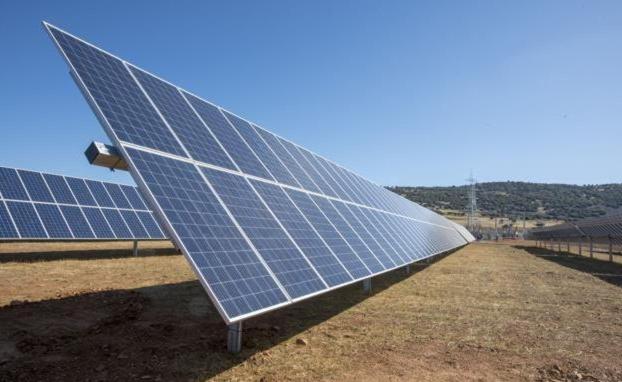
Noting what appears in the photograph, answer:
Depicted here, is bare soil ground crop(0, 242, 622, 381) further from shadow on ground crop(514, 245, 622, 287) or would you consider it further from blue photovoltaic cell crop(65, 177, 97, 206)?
blue photovoltaic cell crop(65, 177, 97, 206)

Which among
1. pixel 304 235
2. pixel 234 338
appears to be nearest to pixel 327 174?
pixel 304 235

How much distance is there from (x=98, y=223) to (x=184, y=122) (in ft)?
59.8

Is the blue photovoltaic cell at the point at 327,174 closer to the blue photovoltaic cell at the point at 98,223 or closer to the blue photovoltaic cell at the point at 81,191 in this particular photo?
the blue photovoltaic cell at the point at 98,223

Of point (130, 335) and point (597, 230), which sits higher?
point (597, 230)

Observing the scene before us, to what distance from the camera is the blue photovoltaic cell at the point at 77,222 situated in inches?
989

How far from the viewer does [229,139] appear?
13867 millimetres

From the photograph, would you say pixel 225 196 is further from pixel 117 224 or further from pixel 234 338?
pixel 117 224

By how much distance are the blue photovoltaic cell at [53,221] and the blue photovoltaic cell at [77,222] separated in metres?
0.33

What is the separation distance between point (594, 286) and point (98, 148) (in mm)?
22061

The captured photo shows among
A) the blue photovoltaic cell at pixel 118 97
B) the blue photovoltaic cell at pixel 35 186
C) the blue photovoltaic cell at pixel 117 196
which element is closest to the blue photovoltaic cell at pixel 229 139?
the blue photovoltaic cell at pixel 118 97

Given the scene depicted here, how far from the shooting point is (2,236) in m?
21.8

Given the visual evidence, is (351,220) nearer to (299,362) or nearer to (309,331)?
(309,331)

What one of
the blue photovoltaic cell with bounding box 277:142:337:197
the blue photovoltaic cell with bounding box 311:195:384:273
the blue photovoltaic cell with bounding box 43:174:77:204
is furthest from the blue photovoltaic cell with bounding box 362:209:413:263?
the blue photovoltaic cell with bounding box 43:174:77:204

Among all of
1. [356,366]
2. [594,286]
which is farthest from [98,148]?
[594,286]
